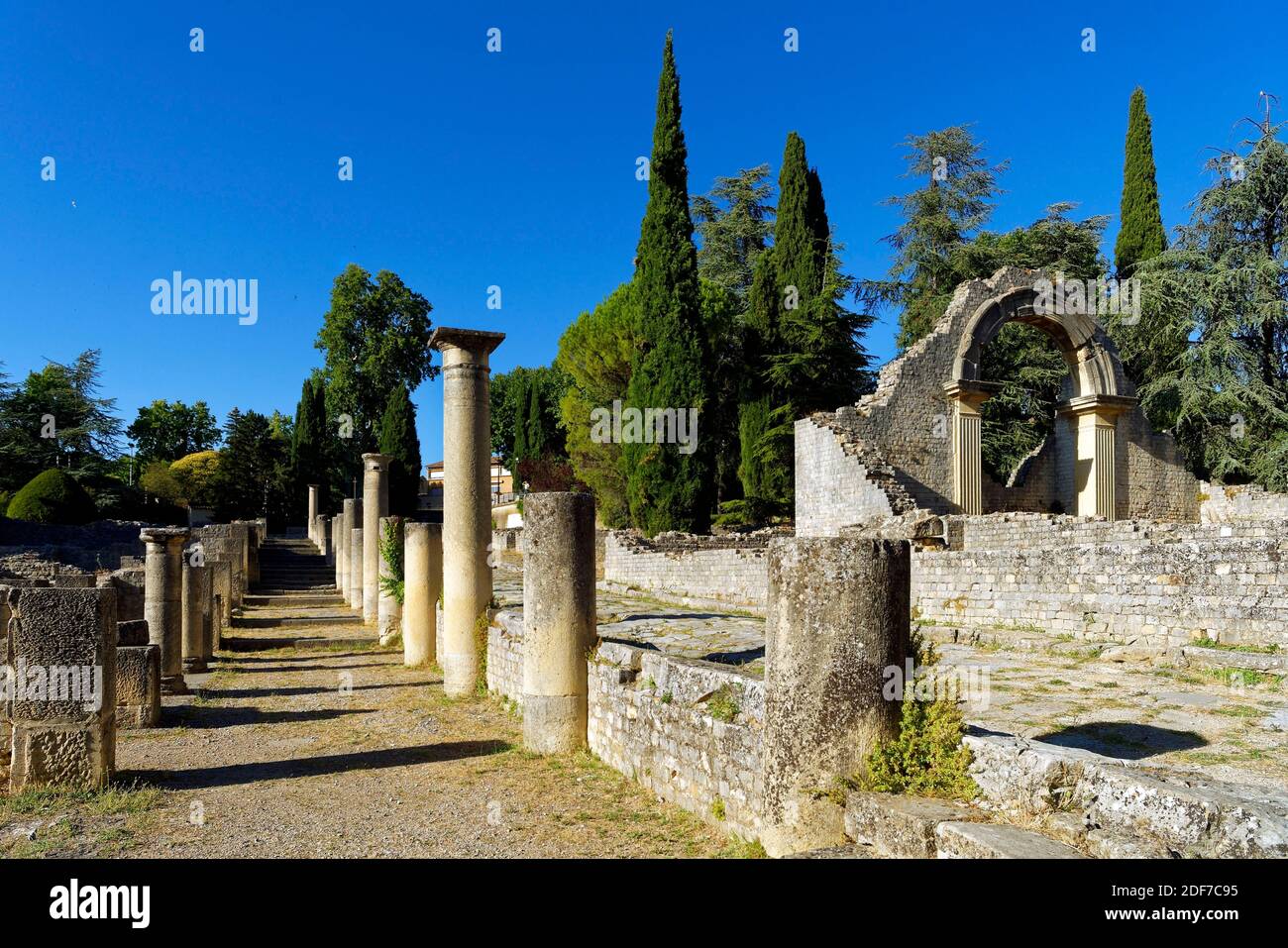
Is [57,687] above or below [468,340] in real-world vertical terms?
below

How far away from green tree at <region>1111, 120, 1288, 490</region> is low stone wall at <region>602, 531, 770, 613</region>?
12905 mm

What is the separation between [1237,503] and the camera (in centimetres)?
2258

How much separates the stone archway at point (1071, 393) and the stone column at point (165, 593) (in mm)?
17686

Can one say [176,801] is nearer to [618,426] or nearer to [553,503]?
[553,503]

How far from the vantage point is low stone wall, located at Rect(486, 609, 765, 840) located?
4.87 m

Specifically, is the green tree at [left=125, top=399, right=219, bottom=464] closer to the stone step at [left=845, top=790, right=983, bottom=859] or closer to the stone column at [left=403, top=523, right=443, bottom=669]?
the stone column at [left=403, top=523, right=443, bottom=669]

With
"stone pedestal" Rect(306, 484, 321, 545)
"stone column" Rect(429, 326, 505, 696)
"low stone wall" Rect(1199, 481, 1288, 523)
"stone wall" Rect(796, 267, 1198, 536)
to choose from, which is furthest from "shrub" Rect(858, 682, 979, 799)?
"stone pedestal" Rect(306, 484, 321, 545)

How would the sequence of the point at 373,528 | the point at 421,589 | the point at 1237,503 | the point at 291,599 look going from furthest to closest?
1. the point at 291,599
2. the point at 1237,503
3. the point at 373,528
4. the point at 421,589

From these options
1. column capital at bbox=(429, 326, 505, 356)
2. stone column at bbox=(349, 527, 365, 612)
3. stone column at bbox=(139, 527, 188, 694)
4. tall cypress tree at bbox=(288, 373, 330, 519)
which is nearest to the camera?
column capital at bbox=(429, 326, 505, 356)

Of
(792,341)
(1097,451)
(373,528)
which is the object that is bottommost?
(373,528)

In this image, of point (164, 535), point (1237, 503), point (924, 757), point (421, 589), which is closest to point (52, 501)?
point (164, 535)

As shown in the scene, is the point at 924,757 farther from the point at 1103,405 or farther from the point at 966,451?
the point at 1103,405

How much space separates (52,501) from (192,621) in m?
24.3

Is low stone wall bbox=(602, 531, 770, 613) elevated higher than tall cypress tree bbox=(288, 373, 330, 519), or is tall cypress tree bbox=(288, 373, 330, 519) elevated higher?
tall cypress tree bbox=(288, 373, 330, 519)
